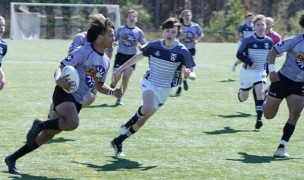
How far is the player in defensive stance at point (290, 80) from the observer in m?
8.89

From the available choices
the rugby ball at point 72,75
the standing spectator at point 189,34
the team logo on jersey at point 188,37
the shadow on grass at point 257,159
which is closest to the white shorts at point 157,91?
the shadow on grass at point 257,159

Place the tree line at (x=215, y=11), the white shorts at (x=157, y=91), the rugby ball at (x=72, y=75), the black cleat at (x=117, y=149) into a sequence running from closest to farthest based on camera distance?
the rugby ball at (x=72, y=75) → the black cleat at (x=117, y=149) → the white shorts at (x=157, y=91) → the tree line at (x=215, y=11)

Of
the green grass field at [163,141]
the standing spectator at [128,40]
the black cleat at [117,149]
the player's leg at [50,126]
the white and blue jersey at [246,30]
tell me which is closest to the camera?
the player's leg at [50,126]

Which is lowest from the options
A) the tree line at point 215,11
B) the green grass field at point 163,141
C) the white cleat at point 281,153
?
the tree line at point 215,11

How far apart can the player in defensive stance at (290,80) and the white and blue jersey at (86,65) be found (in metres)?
2.26

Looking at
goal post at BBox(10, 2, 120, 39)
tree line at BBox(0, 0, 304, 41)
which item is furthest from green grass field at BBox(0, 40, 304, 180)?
tree line at BBox(0, 0, 304, 41)

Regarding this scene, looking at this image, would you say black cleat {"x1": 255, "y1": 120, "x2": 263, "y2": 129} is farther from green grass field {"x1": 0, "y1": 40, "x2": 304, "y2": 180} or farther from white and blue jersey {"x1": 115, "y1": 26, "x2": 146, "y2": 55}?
white and blue jersey {"x1": 115, "y1": 26, "x2": 146, "y2": 55}

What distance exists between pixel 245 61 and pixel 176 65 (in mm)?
2706

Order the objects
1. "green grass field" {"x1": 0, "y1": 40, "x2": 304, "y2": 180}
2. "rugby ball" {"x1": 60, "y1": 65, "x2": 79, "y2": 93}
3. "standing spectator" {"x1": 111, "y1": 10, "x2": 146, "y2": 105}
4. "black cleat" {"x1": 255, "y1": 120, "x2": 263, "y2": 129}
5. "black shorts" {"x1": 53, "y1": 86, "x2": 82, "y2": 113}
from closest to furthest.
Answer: "rugby ball" {"x1": 60, "y1": 65, "x2": 79, "y2": 93}, "black shorts" {"x1": 53, "y1": 86, "x2": 82, "y2": 113}, "green grass field" {"x1": 0, "y1": 40, "x2": 304, "y2": 180}, "black cleat" {"x1": 255, "y1": 120, "x2": 263, "y2": 129}, "standing spectator" {"x1": 111, "y1": 10, "x2": 146, "y2": 105}

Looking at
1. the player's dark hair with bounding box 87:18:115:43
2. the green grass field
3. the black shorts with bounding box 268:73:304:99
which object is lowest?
the green grass field

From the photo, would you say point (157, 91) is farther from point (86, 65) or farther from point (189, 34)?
point (189, 34)

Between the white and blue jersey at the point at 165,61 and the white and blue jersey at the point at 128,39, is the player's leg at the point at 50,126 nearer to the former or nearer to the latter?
the white and blue jersey at the point at 165,61

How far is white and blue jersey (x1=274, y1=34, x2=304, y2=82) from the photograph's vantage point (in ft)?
29.1

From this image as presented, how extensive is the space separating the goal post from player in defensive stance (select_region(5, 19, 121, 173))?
2975cm
